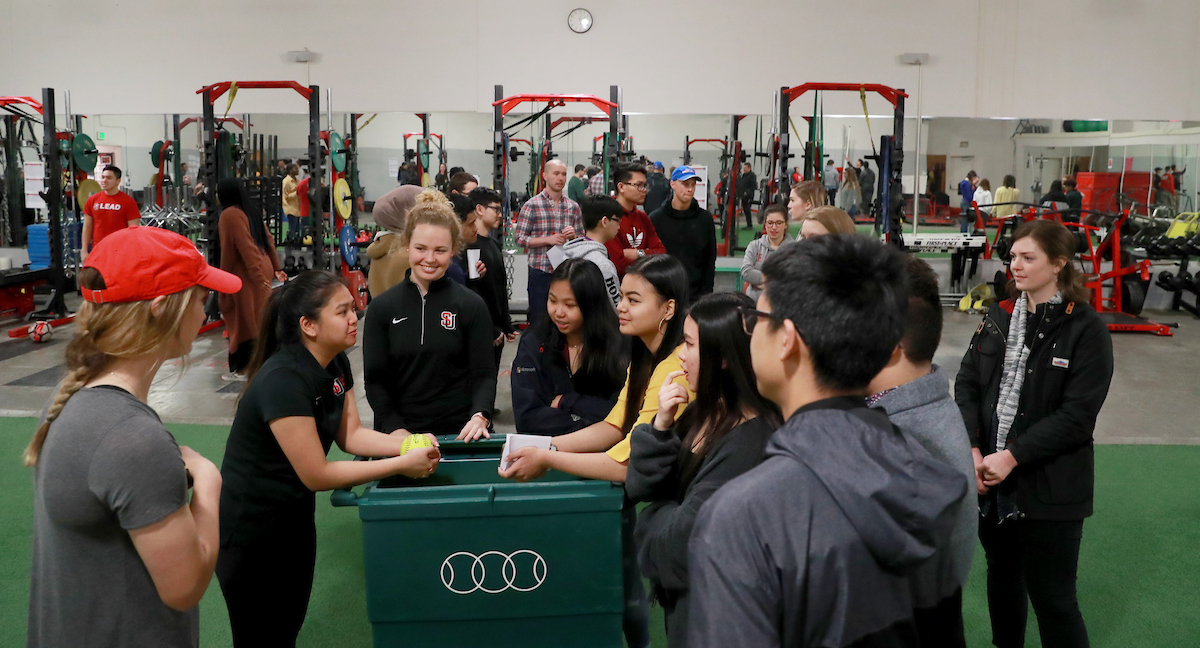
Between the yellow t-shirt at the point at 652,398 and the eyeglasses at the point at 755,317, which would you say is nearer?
the eyeglasses at the point at 755,317

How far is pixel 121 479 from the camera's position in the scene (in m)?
1.32

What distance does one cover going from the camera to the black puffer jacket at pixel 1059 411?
231 cm

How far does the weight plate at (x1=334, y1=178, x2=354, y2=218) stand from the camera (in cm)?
923

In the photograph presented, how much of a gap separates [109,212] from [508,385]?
444 cm

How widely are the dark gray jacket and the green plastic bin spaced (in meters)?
0.32

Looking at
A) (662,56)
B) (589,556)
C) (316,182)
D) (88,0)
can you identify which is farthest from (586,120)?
(589,556)

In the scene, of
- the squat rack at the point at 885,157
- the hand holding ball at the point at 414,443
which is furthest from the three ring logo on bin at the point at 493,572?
the squat rack at the point at 885,157

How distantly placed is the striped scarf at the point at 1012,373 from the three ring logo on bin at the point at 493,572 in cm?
135

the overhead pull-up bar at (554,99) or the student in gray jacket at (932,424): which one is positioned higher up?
the overhead pull-up bar at (554,99)

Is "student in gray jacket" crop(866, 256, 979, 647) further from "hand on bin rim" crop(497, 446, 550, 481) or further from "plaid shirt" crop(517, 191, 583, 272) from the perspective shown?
"plaid shirt" crop(517, 191, 583, 272)

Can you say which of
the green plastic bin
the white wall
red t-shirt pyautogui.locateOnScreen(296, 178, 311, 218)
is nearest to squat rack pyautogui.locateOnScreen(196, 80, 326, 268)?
red t-shirt pyautogui.locateOnScreen(296, 178, 311, 218)

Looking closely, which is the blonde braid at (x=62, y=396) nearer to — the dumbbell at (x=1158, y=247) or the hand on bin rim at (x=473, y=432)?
the hand on bin rim at (x=473, y=432)

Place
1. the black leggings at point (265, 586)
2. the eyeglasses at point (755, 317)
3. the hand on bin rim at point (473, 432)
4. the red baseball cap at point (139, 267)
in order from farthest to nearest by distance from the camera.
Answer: the hand on bin rim at point (473, 432), the black leggings at point (265, 586), the red baseball cap at point (139, 267), the eyeglasses at point (755, 317)

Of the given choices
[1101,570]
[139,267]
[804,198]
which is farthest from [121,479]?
[804,198]
